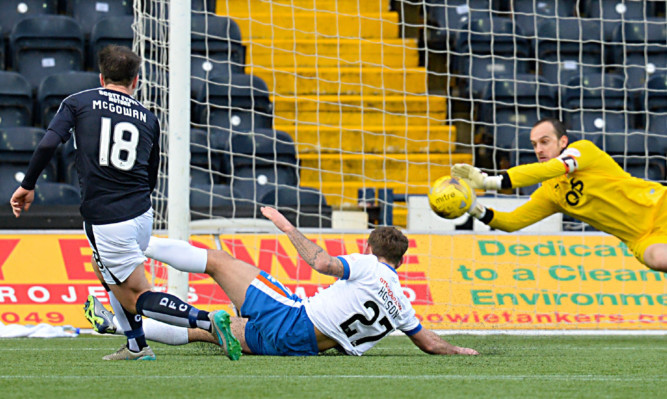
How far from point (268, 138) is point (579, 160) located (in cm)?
425

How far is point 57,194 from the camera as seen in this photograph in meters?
9.09

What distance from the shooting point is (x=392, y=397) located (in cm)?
370

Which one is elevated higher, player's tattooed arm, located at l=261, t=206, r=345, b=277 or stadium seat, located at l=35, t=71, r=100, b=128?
stadium seat, located at l=35, t=71, r=100, b=128

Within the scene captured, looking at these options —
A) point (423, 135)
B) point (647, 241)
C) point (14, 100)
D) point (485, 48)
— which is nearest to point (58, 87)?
point (14, 100)

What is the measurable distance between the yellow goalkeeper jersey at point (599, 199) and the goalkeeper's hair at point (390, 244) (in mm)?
1388

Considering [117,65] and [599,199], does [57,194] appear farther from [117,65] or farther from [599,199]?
[599,199]

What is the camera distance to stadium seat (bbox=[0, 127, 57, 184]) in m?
9.51

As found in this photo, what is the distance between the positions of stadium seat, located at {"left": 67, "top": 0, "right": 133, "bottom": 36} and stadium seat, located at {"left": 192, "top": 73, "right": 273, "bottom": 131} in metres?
2.08

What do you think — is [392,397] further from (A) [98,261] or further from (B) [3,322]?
(B) [3,322]

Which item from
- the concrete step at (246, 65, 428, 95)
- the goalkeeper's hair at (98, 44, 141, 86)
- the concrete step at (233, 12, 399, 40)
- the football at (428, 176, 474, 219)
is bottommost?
the football at (428, 176, 474, 219)

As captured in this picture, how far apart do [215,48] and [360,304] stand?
626 cm

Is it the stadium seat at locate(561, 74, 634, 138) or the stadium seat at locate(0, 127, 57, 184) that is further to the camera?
the stadium seat at locate(561, 74, 634, 138)

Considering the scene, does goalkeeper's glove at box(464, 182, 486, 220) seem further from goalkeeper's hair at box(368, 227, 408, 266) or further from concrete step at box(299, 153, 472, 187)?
concrete step at box(299, 153, 472, 187)

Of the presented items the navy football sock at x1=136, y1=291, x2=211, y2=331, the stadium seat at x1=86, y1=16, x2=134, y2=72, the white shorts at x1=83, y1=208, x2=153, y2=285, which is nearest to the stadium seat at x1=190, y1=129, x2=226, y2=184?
the stadium seat at x1=86, y1=16, x2=134, y2=72
